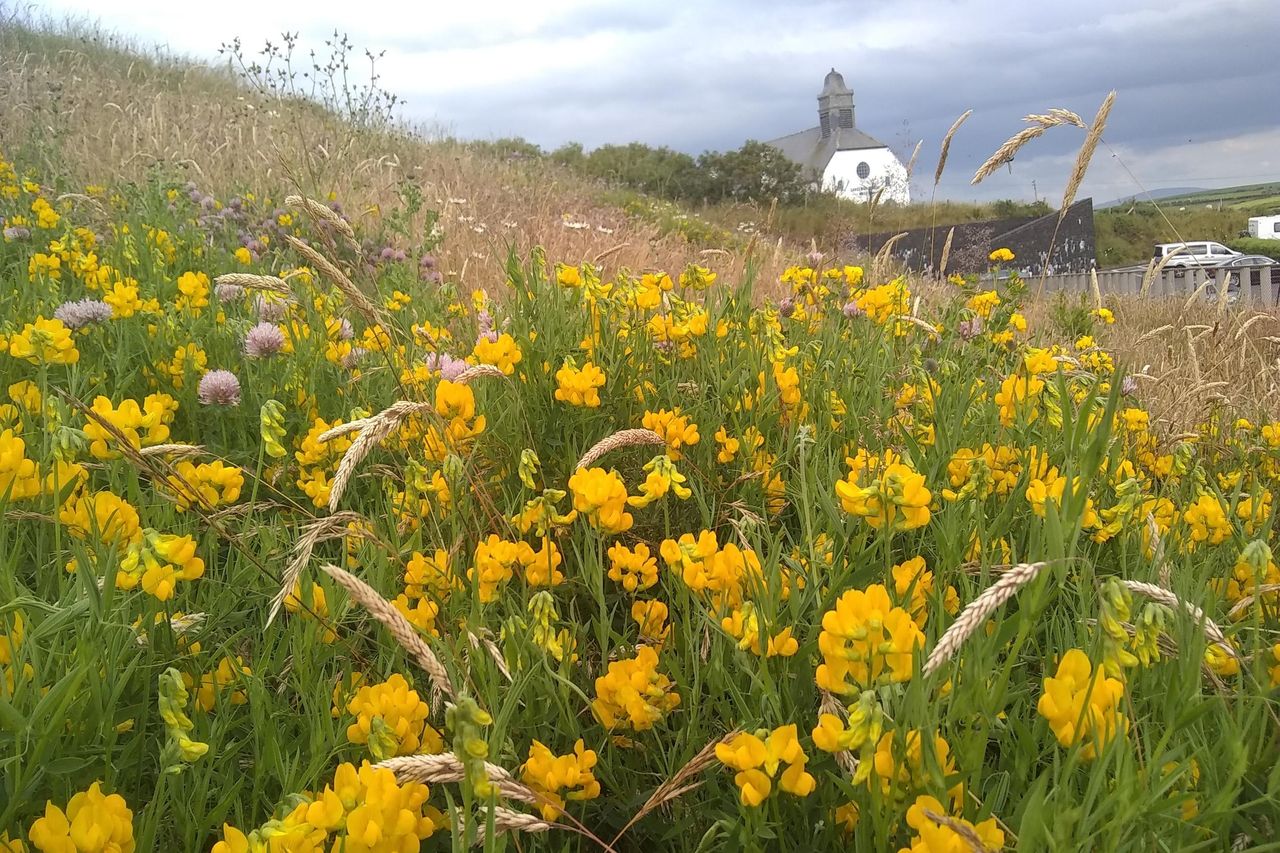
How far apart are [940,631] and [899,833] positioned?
29cm

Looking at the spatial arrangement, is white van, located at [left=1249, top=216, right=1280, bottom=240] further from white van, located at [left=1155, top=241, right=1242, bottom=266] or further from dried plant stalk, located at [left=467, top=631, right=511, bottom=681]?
dried plant stalk, located at [left=467, top=631, right=511, bottom=681]

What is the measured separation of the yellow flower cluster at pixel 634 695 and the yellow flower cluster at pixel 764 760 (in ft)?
0.81

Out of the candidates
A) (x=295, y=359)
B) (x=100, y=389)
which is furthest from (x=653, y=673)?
(x=100, y=389)

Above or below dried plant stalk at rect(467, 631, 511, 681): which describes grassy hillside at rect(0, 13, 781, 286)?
above

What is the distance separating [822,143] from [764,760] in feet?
257

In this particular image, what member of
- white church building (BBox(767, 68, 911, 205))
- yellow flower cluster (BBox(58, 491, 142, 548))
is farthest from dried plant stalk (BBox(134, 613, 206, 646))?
white church building (BBox(767, 68, 911, 205))

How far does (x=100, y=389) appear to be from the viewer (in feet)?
8.81

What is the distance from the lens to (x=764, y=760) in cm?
96

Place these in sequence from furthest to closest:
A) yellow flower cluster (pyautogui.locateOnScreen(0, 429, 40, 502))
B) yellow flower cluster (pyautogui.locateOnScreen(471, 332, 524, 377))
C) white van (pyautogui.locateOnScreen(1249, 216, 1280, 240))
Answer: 1. white van (pyautogui.locateOnScreen(1249, 216, 1280, 240))
2. yellow flower cluster (pyautogui.locateOnScreen(471, 332, 524, 377))
3. yellow flower cluster (pyautogui.locateOnScreen(0, 429, 40, 502))

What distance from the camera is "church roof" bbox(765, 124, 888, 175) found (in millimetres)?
70125

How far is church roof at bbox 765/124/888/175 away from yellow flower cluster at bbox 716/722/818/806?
70.5 meters

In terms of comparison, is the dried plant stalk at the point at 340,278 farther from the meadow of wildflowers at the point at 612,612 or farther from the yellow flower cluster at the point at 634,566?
the yellow flower cluster at the point at 634,566

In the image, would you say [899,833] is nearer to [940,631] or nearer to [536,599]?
[940,631]

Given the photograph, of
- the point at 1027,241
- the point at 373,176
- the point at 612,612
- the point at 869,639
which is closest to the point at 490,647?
the point at 869,639
